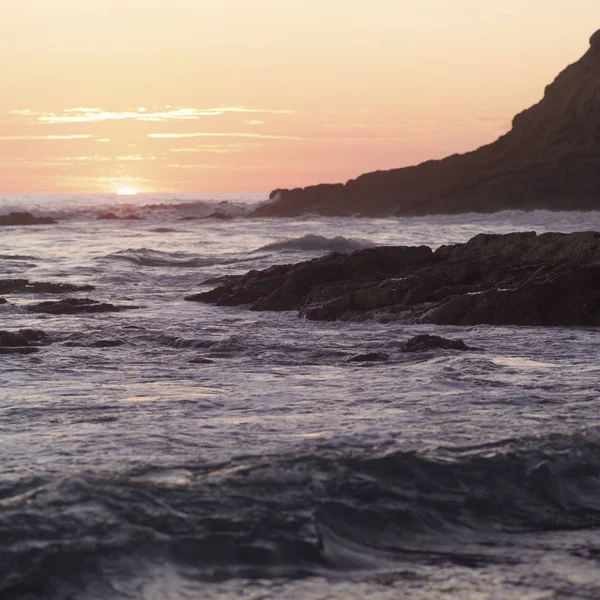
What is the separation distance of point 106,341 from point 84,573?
8126 millimetres

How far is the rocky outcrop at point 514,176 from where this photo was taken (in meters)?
73.9

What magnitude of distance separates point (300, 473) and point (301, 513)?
58 centimetres

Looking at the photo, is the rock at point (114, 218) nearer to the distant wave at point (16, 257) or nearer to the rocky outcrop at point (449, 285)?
the distant wave at point (16, 257)

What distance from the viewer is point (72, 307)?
660 inches

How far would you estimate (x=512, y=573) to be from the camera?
477 cm

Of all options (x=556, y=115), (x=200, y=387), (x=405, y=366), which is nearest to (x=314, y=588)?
(x=200, y=387)

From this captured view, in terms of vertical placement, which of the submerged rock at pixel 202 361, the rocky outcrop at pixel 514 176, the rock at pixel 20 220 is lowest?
the submerged rock at pixel 202 361

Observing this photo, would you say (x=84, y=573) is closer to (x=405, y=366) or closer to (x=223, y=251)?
(x=405, y=366)

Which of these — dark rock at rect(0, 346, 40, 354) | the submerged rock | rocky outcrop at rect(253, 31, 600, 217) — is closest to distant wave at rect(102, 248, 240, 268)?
dark rock at rect(0, 346, 40, 354)

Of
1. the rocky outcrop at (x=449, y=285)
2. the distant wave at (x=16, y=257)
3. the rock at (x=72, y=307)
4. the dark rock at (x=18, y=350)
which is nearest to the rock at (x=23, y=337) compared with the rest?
the dark rock at (x=18, y=350)

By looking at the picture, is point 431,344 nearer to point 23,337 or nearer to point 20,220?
point 23,337

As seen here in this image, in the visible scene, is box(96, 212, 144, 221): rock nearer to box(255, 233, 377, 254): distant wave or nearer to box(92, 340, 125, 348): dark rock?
box(255, 233, 377, 254): distant wave

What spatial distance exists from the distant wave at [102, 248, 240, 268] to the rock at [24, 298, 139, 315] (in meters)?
12.3

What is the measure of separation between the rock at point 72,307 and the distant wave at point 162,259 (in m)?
12.3
